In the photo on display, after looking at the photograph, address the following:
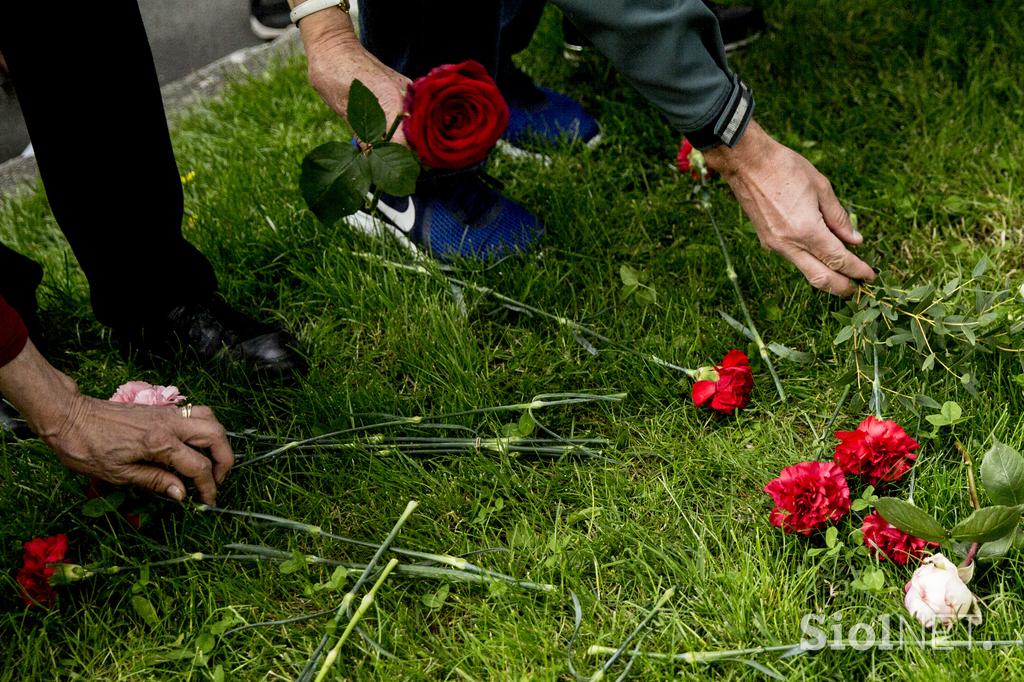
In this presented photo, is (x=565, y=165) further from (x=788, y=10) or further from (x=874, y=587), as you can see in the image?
(x=874, y=587)

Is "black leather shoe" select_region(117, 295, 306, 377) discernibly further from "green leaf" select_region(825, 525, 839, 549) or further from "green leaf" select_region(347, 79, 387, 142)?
"green leaf" select_region(825, 525, 839, 549)

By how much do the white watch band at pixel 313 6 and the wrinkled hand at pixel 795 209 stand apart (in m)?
0.75

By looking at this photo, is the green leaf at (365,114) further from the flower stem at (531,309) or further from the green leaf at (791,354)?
the green leaf at (791,354)

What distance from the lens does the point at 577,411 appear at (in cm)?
180

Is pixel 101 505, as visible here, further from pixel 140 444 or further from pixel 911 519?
pixel 911 519

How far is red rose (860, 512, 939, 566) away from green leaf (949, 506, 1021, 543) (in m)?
0.06

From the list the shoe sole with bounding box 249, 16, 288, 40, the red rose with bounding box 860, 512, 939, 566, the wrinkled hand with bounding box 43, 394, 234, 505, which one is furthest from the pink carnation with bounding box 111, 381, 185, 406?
the shoe sole with bounding box 249, 16, 288, 40

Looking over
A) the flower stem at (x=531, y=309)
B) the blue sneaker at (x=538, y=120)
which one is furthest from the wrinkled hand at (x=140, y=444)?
the blue sneaker at (x=538, y=120)

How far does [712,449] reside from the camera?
1.66m

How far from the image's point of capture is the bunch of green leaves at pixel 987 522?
1.27 metres

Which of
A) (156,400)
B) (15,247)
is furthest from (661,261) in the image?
(15,247)

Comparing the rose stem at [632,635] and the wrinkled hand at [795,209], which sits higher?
the wrinkled hand at [795,209]

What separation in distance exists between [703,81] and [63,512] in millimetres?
1395

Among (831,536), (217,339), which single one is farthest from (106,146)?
(831,536)
